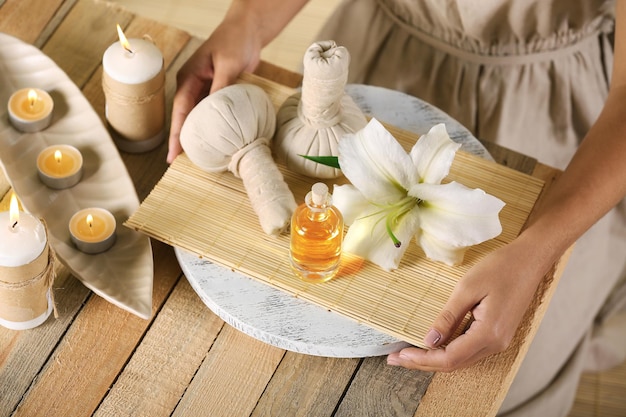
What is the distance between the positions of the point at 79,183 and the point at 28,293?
0.68ft

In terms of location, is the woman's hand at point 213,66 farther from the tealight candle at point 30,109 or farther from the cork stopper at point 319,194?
the cork stopper at point 319,194

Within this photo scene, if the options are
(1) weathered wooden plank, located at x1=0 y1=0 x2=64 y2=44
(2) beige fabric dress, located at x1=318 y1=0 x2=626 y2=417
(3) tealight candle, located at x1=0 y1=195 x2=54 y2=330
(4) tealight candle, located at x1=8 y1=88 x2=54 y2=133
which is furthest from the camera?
(2) beige fabric dress, located at x1=318 y1=0 x2=626 y2=417

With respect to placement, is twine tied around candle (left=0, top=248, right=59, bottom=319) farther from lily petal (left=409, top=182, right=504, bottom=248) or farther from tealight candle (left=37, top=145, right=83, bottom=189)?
lily petal (left=409, top=182, right=504, bottom=248)

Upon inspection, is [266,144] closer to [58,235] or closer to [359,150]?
[359,150]

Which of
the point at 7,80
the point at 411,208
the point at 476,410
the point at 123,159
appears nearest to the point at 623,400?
the point at 476,410

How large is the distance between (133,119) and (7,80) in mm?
205

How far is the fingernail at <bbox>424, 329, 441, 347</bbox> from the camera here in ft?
3.18

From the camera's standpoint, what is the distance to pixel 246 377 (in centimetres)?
101

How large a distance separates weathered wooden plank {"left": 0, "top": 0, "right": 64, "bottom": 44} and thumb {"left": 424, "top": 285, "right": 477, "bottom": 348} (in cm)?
77

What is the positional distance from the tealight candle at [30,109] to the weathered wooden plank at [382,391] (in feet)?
1.78

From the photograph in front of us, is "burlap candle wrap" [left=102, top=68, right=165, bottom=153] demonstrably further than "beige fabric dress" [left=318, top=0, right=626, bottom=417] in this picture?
No

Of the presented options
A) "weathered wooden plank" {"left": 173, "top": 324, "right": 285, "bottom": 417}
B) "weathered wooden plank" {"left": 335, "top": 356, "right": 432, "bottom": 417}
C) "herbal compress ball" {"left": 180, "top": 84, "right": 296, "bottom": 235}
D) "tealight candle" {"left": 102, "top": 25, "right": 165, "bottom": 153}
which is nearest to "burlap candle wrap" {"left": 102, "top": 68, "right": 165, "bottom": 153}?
"tealight candle" {"left": 102, "top": 25, "right": 165, "bottom": 153}

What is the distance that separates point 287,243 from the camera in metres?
1.05

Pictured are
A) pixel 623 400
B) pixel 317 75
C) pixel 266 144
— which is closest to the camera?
pixel 317 75
